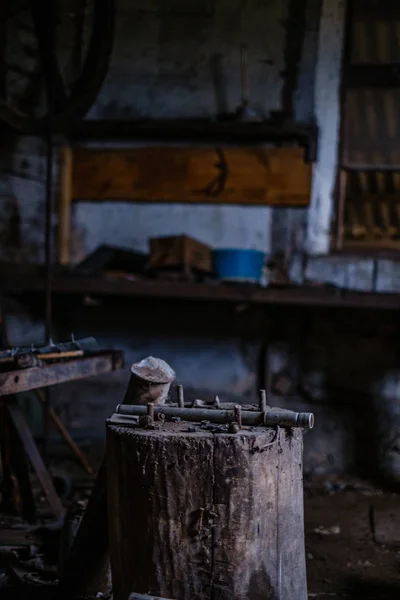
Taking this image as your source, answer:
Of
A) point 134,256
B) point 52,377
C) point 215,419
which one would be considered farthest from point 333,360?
point 215,419

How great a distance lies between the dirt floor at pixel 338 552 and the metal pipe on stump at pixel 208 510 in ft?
3.52

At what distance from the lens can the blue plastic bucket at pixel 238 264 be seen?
17.6ft

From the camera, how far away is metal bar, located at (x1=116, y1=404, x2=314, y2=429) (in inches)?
87.5

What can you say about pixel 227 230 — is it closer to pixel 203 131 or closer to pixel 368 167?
pixel 203 131

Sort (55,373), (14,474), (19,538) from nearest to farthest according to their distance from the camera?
(55,373) → (19,538) → (14,474)

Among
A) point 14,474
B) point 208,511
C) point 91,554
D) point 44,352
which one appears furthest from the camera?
point 14,474

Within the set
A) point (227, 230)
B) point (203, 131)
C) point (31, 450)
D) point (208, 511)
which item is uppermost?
point (203, 131)

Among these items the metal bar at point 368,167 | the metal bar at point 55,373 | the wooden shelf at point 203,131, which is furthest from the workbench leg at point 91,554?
the metal bar at point 368,167

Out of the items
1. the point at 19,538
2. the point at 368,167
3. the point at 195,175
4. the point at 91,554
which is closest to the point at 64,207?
the point at 195,175

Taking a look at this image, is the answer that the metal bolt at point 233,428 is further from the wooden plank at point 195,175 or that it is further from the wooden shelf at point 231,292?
the wooden plank at point 195,175

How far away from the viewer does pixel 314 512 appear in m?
4.79

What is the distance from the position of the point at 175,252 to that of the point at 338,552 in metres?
2.54

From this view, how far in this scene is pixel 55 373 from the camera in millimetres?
3311

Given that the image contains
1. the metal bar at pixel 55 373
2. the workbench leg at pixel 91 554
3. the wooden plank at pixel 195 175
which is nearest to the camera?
the workbench leg at pixel 91 554
